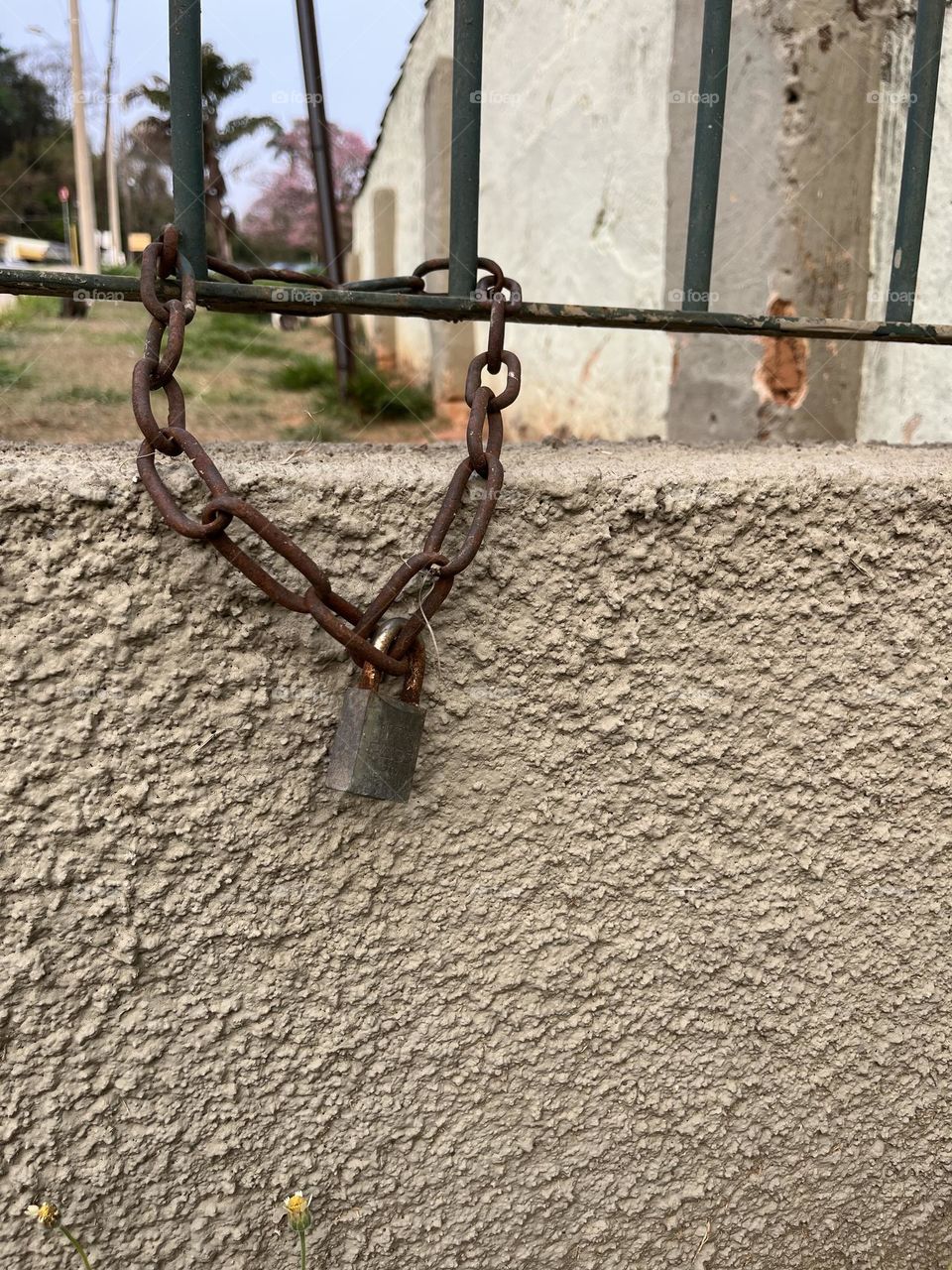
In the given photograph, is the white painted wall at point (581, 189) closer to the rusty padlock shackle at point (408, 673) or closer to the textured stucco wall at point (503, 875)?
the textured stucco wall at point (503, 875)

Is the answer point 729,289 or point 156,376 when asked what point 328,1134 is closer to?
point 156,376

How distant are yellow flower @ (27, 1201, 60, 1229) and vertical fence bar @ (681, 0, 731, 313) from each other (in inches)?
41.9

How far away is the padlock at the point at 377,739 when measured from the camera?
0.79 m

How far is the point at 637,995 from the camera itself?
3.35 ft

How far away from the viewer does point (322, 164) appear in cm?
564

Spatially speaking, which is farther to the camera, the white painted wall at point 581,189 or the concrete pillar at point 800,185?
the white painted wall at point 581,189

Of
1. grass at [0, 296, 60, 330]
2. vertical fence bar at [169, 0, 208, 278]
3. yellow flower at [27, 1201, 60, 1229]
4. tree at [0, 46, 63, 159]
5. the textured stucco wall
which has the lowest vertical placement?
yellow flower at [27, 1201, 60, 1229]

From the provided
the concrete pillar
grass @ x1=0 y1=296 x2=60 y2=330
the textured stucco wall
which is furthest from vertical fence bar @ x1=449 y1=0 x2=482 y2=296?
grass @ x1=0 y1=296 x2=60 y2=330

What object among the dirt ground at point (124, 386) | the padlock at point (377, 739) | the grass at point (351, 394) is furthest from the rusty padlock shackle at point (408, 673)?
the grass at point (351, 394)

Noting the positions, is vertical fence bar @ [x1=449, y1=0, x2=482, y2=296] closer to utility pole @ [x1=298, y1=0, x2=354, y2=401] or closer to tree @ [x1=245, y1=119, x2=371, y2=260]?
utility pole @ [x1=298, y1=0, x2=354, y2=401]

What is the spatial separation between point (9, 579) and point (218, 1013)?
1.42 ft

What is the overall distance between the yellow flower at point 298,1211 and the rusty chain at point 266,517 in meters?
0.51

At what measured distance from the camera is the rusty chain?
0.74 meters

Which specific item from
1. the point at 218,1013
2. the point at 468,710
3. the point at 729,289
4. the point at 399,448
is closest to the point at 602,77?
the point at 729,289
